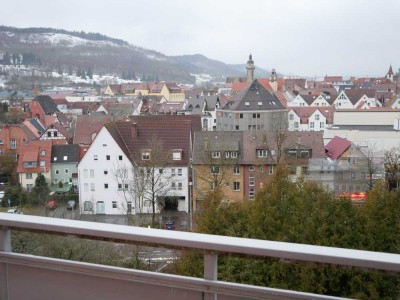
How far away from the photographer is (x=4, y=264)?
995 millimetres

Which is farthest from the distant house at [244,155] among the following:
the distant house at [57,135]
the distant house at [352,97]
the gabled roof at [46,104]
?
the distant house at [352,97]

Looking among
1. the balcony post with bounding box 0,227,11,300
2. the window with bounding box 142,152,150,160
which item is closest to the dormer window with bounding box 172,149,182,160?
the window with bounding box 142,152,150,160

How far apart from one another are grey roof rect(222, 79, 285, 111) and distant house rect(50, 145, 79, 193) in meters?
7.77

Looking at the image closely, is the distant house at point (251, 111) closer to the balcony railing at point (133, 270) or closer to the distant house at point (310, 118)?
the distant house at point (310, 118)

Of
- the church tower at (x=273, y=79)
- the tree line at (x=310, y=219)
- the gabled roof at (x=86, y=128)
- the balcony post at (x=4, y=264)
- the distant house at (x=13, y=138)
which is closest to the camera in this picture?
the balcony post at (x=4, y=264)

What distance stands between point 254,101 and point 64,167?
8970 millimetres

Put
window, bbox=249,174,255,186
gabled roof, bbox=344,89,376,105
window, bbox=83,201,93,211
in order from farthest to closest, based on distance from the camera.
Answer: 1. gabled roof, bbox=344,89,376,105
2. window, bbox=249,174,255,186
3. window, bbox=83,201,93,211

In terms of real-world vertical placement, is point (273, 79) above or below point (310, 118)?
above

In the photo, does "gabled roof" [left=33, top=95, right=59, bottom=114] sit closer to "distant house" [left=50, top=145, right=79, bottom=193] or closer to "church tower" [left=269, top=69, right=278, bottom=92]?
"distant house" [left=50, top=145, right=79, bottom=193]

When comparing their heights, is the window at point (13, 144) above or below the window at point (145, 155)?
above

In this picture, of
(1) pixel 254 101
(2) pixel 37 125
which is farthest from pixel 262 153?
(1) pixel 254 101

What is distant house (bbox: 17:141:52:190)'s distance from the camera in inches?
359

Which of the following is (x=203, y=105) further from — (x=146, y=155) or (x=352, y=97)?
(x=146, y=155)

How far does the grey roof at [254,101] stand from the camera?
1727 centimetres
